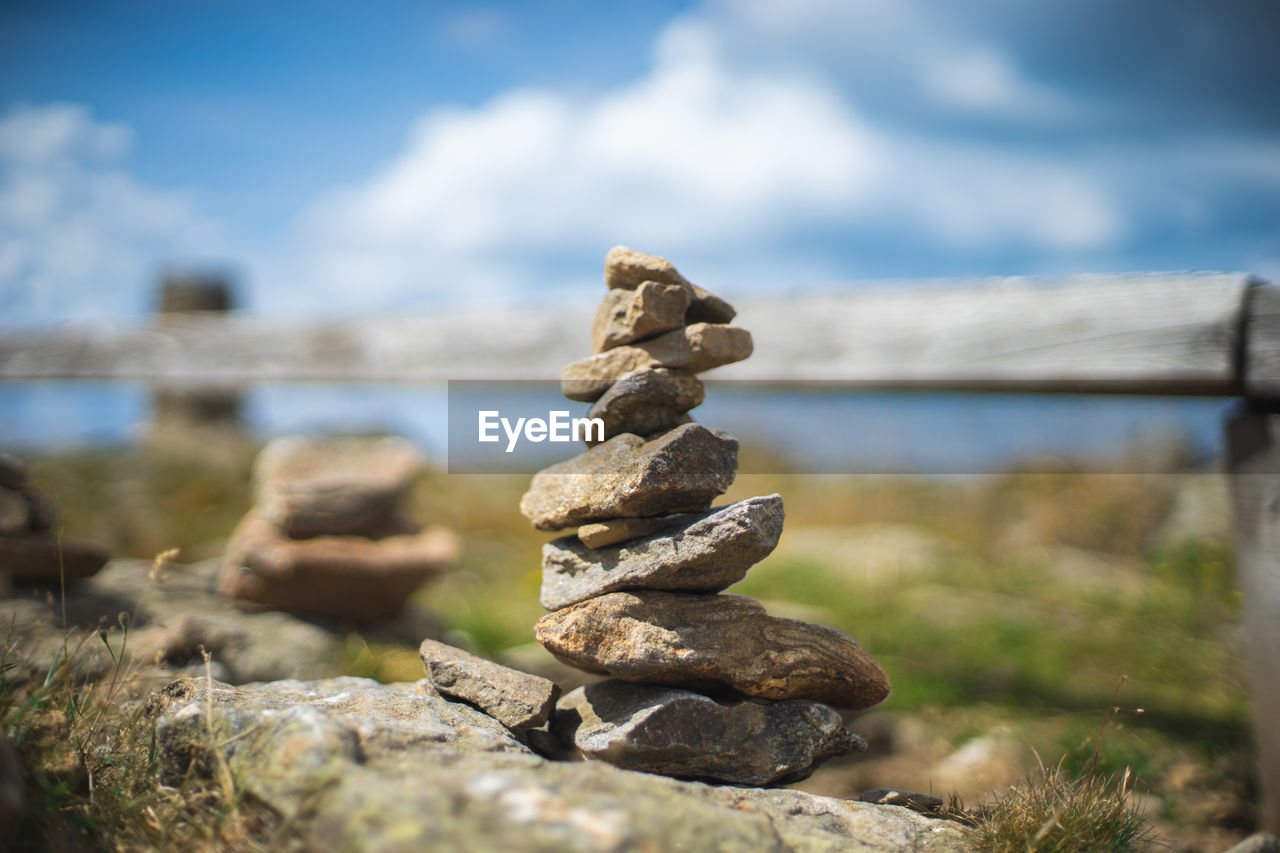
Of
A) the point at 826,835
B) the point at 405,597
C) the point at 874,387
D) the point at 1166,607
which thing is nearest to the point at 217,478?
the point at 405,597

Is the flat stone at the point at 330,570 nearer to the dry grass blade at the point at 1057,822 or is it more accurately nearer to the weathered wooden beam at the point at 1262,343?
the dry grass blade at the point at 1057,822

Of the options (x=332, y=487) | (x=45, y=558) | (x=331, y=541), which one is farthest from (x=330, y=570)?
(x=45, y=558)

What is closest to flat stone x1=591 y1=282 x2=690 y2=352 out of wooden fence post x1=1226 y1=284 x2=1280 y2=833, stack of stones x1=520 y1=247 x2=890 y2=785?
stack of stones x1=520 y1=247 x2=890 y2=785

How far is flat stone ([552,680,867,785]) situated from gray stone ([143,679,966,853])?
15 centimetres

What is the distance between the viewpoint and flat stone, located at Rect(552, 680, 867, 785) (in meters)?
2.34

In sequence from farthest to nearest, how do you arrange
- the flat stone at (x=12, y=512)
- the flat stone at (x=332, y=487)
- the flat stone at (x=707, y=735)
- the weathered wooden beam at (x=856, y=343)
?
the flat stone at (x=332, y=487), the flat stone at (x=12, y=512), the weathered wooden beam at (x=856, y=343), the flat stone at (x=707, y=735)

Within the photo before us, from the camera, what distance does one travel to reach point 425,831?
149cm

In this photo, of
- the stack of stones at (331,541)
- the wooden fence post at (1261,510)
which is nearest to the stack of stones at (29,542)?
the stack of stones at (331,541)

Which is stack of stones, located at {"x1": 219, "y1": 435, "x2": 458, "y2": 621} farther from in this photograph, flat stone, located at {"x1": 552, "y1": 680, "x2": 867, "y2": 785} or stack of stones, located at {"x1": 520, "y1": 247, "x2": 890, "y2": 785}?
flat stone, located at {"x1": 552, "y1": 680, "x2": 867, "y2": 785}

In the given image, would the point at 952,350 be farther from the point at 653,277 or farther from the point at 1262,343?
the point at 653,277

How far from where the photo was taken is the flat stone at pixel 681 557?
7.71ft

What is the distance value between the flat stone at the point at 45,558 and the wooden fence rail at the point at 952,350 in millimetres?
1977

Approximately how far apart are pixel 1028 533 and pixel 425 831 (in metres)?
9.44

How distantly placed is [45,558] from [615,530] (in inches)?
121
